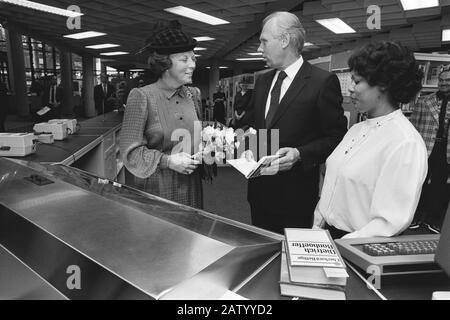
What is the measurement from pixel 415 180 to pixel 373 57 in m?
0.49

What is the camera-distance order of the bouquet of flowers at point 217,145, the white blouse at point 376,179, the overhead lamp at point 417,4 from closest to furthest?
1. the white blouse at point 376,179
2. the bouquet of flowers at point 217,145
3. the overhead lamp at point 417,4

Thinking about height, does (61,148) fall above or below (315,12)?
below

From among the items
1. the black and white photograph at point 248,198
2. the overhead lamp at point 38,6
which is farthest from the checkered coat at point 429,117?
the overhead lamp at point 38,6

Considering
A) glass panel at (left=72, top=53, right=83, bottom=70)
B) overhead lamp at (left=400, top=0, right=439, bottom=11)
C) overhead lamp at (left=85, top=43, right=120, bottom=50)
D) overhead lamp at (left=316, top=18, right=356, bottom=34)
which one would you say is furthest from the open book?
glass panel at (left=72, top=53, right=83, bottom=70)

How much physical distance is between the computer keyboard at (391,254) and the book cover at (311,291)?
155mm

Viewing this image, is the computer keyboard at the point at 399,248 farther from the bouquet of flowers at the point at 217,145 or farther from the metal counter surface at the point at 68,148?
the metal counter surface at the point at 68,148

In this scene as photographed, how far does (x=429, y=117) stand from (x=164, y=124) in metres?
3.49

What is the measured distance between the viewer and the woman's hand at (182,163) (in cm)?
160

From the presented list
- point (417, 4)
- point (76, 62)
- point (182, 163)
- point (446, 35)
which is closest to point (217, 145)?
point (182, 163)

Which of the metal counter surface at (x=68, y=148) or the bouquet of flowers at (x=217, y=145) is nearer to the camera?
the bouquet of flowers at (x=217, y=145)

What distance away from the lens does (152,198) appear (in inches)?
55.2

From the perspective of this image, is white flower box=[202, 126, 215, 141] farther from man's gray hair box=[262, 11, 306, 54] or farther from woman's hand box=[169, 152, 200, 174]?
man's gray hair box=[262, 11, 306, 54]
